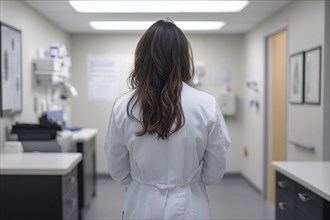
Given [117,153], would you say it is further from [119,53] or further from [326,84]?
[119,53]

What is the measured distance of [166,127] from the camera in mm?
1425

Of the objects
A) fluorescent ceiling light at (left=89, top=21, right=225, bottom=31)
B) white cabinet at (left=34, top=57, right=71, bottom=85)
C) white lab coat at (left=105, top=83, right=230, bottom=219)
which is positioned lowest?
white lab coat at (left=105, top=83, right=230, bottom=219)

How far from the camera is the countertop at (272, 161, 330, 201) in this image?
2027mm

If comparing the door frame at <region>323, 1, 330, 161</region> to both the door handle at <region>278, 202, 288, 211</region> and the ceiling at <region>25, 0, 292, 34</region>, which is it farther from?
the ceiling at <region>25, 0, 292, 34</region>

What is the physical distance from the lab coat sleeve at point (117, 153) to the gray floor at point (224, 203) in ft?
8.61

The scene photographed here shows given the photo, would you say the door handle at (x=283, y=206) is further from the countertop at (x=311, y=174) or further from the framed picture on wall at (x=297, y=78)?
the framed picture on wall at (x=297, y=78)

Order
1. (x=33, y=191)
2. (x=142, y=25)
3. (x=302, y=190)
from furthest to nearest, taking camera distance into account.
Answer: (x=142, y=25)
(x=33, y=191)
(x=302, y=190)

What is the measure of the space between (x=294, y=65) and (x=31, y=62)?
8.20 ft

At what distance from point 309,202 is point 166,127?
1.13m

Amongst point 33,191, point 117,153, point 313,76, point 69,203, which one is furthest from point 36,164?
point 313,76

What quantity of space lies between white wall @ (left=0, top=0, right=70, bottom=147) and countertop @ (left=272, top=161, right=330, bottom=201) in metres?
2.15

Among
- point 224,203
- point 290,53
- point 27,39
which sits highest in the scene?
point 27,39

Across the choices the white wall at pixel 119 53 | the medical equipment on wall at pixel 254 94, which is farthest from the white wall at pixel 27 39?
the medical equipment on wall at pixel 254 94

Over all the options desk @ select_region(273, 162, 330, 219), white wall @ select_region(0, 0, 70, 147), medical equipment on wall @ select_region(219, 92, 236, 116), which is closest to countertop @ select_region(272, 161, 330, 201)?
desk @ select_region(273, 162, 330, 219)
